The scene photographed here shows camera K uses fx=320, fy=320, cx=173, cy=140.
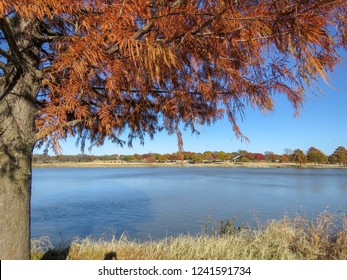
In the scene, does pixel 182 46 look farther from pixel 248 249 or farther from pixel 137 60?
pixel 248 249

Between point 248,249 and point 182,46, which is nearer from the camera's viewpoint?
point 182,46

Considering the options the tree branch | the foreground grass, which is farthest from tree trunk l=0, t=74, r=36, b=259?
the foreground grass

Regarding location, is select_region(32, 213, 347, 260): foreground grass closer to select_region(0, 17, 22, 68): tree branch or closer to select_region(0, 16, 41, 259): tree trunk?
select_region(0, 16, 41, 259): tree trunk

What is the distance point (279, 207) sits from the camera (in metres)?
18.5

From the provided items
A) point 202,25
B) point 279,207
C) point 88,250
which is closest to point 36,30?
point 202,25

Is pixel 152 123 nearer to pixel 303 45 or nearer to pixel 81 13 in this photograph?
pixel 81 13

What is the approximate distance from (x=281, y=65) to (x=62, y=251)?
17.5 ft

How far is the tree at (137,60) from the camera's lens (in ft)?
6.81

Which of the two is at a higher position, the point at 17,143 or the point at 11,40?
the point at 11,40

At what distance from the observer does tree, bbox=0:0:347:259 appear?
208cm

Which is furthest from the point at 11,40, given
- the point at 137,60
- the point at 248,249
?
the point at 248,249

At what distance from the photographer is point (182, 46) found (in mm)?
2443

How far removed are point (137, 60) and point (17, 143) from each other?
5.15 ft

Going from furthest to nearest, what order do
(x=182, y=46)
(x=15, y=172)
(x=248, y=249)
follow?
(x=248, y=249) < (x=15, y=172) < (x=182, y=46)
